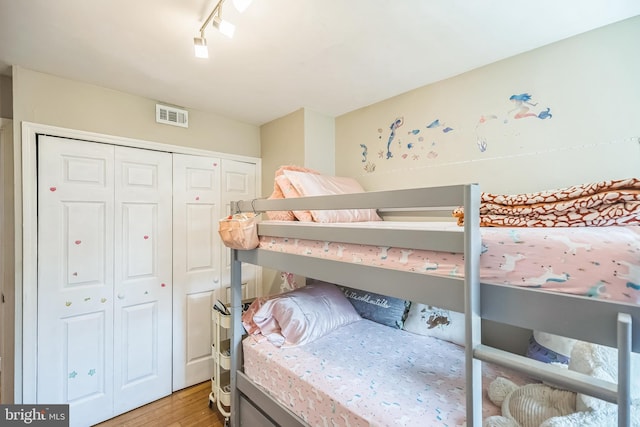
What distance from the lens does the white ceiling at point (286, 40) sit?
1338mm

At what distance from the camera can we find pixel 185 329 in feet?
8.33

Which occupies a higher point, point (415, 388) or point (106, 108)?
point (106, 108)

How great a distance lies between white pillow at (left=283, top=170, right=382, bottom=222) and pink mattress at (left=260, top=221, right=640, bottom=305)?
34.7 inches

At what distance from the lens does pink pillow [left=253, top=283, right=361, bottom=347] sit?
1895 millimetres

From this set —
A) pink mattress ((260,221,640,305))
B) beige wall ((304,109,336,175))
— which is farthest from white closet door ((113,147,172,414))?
pink mattress ((260,221,640,305))

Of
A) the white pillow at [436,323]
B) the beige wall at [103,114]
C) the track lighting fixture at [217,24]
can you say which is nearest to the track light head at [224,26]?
the track lighting fixture at [217,24]

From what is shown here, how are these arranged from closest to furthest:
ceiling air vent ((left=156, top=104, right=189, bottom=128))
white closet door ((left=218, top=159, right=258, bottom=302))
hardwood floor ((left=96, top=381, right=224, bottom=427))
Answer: hardwood floor ((left=96, top=381, right=224, bottom=427)), ceiling air vent ((left=156, top=104, right=189, bottom=128)), white closet door ((left=218, top=159, right=258, bottom=302))

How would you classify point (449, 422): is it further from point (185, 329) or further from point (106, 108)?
point (106, 108)

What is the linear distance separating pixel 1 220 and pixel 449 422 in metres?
2.90

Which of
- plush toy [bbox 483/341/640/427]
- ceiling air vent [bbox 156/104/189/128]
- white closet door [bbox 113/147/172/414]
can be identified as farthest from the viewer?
ceiling air vent [bbox 156/104/189/128]

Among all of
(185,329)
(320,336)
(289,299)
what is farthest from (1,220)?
(320,336)

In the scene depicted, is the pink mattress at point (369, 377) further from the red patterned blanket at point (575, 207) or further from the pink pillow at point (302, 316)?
the red patterned blanket at point (575, 207)
